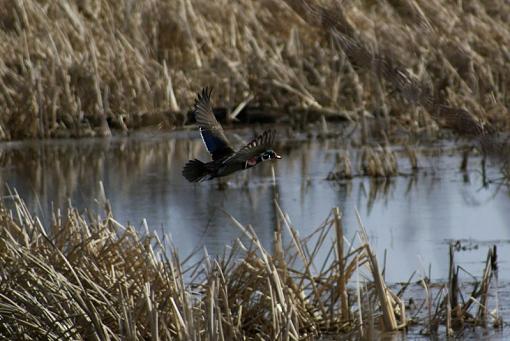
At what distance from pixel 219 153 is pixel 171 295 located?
0.70 metres

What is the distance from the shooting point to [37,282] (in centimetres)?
443

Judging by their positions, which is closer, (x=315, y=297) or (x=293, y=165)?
(x=315, y=297)

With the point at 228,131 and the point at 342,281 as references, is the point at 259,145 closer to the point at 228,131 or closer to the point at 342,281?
the point at 342,281

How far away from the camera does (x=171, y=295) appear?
4184mm

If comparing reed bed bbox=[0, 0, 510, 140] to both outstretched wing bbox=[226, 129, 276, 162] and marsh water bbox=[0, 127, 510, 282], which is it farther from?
outstretched wing bbox=[226, 129, 276, 162]

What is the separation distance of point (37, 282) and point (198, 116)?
1044 millimetres

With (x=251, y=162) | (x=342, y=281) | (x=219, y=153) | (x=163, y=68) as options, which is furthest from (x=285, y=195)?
(x=251, y=162)

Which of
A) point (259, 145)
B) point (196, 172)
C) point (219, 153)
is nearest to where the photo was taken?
point (259, 145)

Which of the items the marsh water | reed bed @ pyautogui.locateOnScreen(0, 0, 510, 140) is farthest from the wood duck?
reed bed @ pyautogui.locateOnScreen(0, 0, 510, 140)

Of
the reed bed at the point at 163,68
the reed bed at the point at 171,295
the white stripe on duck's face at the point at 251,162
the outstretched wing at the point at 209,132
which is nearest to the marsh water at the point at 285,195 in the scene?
the reed bed at the point at 163,68

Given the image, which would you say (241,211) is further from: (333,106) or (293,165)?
(333,106)

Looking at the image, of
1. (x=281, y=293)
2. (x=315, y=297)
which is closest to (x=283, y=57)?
(x=315, y=297)

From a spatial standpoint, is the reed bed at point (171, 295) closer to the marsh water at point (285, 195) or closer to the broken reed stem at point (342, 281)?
the broken reed stem at point (342, 281)

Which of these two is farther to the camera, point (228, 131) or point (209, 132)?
point (228, 131)
